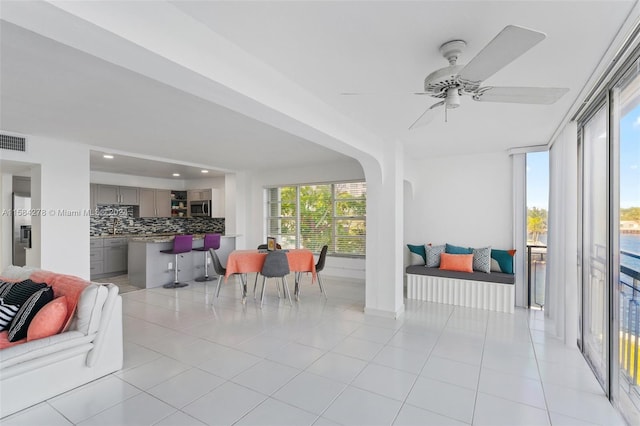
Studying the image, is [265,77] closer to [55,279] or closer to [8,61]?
[8,61]

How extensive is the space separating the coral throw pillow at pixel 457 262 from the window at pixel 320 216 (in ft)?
6.28

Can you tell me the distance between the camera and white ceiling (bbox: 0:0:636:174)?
5.30ft

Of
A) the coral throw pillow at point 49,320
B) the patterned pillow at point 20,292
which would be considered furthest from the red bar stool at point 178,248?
the coral throw pillow at point 49,320


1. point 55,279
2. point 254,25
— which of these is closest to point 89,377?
point 55,279

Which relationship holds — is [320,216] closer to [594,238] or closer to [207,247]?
[207,247]

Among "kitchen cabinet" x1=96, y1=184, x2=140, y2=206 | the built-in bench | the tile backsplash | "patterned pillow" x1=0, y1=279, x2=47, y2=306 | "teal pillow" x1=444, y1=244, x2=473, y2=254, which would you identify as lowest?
the built-in bench

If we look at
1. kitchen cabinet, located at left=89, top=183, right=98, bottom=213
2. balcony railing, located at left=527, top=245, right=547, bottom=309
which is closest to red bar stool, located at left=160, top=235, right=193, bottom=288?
kitchen cabinet, located at left=89, top=183, right=98, bottom=213

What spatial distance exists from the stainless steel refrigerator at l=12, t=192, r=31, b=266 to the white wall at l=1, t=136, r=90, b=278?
1835 mm

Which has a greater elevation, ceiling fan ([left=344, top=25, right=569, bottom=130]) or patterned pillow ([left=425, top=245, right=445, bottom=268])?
ceiling fan ([left=344, top=25, right=569, bottom=130])

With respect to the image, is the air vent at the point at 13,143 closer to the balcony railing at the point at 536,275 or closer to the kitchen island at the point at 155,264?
the kitchen island at the point at 155,264

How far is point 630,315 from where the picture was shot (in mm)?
2344

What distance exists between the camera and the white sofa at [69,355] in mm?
2125

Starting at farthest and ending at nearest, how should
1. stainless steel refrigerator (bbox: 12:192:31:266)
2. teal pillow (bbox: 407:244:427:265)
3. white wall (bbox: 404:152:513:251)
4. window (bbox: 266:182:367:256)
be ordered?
window (bbox: 266:182:367:256) → stainless steel refrigerator (bbox: 12:192:31:266) → teal pillow (bbox: 407:244:427:265) → white wall (bbox: 404:152:513:251)

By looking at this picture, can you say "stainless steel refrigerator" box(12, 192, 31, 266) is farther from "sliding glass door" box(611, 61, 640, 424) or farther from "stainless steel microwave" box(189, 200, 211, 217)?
"sliding glass door" box(611, 61, 640, 424)
